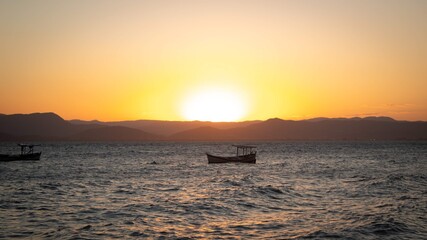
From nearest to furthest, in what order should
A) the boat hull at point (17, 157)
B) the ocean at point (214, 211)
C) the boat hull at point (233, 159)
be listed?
the ocean at point (214, 211) < the boat hull at point (233, 159) < the boat hull at point (17, 157)

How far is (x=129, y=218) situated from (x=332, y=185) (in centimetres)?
2264

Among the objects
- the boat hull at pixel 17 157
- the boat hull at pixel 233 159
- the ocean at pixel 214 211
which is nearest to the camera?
the ocean at pixel 214 211

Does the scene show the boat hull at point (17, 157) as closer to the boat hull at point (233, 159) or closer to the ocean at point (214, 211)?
the boat hull at point (233, 159)

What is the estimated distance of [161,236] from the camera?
1827 cm

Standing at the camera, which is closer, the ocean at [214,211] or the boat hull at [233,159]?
the ocean at [214,211]

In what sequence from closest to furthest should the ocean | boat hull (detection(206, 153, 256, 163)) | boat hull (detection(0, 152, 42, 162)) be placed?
the ocean, boat hull (detection(206, 153, 256, 163)), boat hull (detection(0, 152, 42, 162))

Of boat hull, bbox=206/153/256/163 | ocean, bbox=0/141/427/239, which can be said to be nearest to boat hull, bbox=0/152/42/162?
boat hull, bbox=206/153/256/163

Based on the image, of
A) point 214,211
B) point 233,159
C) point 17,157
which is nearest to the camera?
point 214,211

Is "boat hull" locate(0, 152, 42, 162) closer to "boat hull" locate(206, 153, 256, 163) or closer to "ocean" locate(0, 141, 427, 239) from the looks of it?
"boat hull" locate(206, 153, 256, 163)

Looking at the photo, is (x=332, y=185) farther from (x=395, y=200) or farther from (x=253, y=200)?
(x=253, y=200)

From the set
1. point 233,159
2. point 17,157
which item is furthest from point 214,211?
point 17,157

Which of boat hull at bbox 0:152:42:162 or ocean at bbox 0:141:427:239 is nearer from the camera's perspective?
ocean at bbox 0:141:427:239

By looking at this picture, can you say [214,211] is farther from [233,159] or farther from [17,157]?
[17,157]

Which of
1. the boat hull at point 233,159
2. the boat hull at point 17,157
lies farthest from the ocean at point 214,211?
the boat hull at point 17,157
